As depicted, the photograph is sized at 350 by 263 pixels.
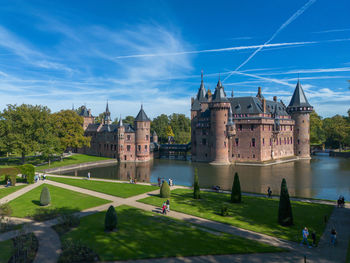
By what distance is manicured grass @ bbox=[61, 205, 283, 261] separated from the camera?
49.1ft

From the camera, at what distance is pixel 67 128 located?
6259 centimetres

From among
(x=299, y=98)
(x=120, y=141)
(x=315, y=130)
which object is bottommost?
(x=120, y=141)

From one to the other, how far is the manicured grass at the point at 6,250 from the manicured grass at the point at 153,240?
3.03m

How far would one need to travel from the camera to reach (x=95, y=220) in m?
20.2

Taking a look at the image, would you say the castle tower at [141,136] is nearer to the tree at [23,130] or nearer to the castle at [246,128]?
the castle at [246,128]

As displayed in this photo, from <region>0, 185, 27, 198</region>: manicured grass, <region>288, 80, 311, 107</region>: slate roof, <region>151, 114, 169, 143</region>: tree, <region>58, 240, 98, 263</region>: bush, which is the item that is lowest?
<region>58, 240, 98, 263</region>: bush

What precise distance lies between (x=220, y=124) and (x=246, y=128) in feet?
23.0

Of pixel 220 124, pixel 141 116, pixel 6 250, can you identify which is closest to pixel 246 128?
pixel 220 124

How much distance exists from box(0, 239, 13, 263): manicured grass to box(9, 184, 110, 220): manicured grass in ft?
18.2

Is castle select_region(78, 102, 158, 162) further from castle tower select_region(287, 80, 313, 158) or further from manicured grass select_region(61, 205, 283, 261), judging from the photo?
manicured grass select_region(61, 205, 283, 261)

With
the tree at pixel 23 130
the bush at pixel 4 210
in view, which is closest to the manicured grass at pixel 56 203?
the bush at pixel 4 210

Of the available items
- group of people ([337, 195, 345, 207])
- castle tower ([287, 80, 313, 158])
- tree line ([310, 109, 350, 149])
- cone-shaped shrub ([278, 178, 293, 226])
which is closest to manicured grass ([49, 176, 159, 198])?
cone-shaped shrub ([278, 178, 293, 226])

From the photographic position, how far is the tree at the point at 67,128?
6053 centimetres

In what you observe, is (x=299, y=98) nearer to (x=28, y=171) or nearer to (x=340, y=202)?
(x=340, y=202)
